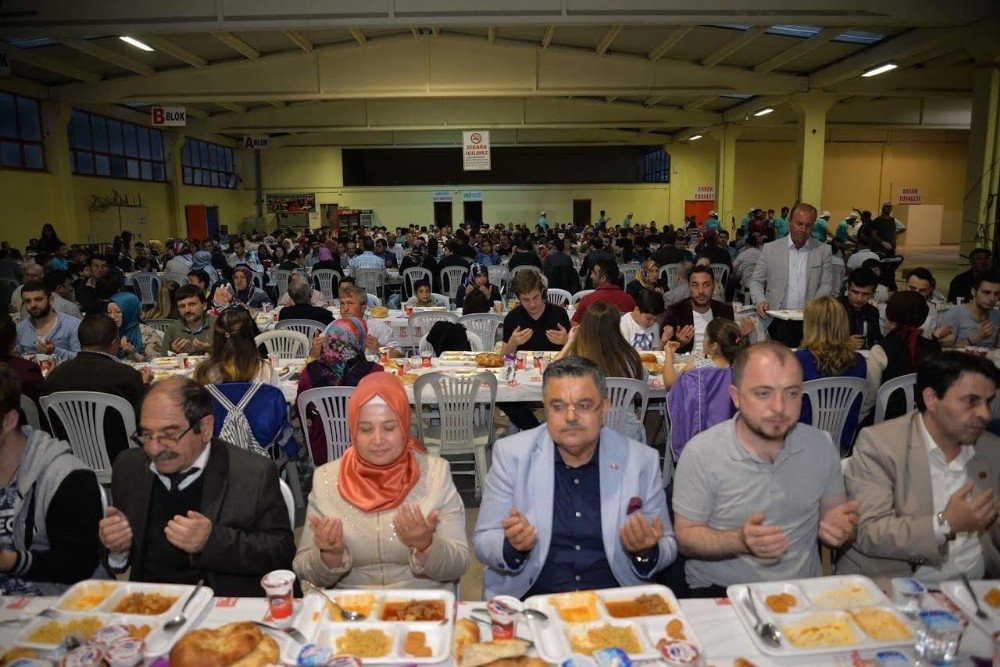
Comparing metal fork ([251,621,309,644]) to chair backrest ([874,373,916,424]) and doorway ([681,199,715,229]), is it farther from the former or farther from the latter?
doorway ([681,199,715,229])

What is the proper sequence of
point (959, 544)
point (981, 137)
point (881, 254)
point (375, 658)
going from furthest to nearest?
point (881, 254), point (981, 137), point (959, 544), point (375, 658)

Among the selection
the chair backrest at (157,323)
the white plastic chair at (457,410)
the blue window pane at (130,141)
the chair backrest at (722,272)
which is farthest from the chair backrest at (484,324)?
the blue window pane at (130,141)

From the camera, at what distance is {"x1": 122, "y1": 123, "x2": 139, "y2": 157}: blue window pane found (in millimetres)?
16797

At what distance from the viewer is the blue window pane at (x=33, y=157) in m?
13.2

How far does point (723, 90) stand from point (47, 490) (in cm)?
1391

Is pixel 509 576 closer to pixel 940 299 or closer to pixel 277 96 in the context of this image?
pixel 940 299

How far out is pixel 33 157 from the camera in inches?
526

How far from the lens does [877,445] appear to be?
2.27 m

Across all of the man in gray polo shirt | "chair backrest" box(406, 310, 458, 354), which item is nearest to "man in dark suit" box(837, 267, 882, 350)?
the man in gray polo shirt

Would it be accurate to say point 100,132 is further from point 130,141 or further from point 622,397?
point 622,397

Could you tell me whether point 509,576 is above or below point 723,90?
below

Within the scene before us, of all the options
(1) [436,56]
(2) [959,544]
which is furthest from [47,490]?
(1) [436,56]

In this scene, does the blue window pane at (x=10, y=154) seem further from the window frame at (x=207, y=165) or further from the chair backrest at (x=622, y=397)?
the chair backrest at (x=622, y=397)

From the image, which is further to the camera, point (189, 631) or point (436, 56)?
point (436, 56)
